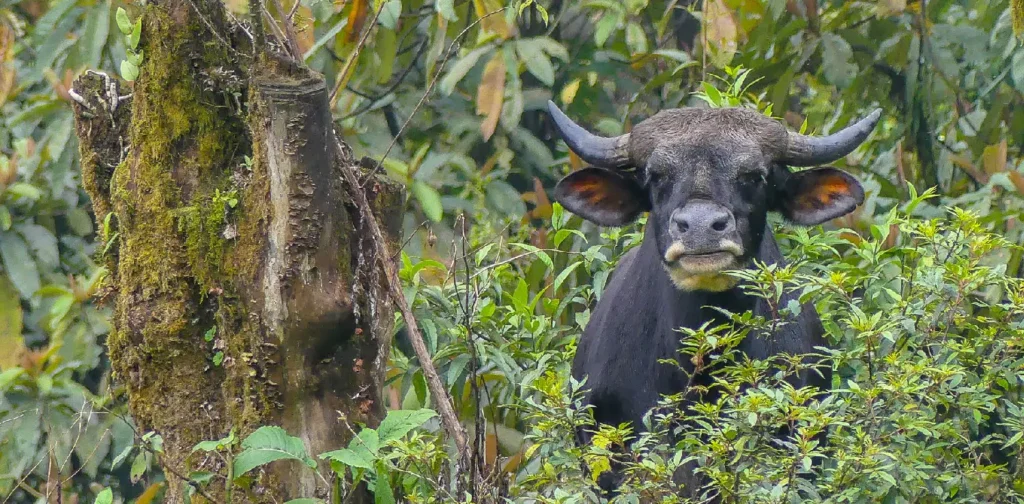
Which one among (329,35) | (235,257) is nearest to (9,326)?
(329,35)

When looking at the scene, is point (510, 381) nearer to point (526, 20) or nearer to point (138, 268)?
point (138, 268)

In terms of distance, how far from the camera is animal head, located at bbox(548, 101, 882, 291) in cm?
467

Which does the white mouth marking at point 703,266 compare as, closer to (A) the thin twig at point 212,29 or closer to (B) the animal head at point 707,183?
(B) the animal head at point 707,183

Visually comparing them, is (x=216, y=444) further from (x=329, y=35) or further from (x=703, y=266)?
(x=329, y=35)

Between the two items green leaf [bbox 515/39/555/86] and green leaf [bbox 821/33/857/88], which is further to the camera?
green leaf [bbox 821/33/857/88]

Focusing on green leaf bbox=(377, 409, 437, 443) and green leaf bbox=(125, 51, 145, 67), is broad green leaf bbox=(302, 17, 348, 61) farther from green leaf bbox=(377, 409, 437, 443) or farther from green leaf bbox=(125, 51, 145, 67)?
green leaf bbox=(377, 409, 437, 443)

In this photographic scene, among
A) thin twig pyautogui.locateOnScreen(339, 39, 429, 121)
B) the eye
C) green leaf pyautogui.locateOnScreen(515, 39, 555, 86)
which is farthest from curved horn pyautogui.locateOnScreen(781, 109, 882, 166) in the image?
thin twig pyautogui.locateOnScreen(339, 39, 429, 121)

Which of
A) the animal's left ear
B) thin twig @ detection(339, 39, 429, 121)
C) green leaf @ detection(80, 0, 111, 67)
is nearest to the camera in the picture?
the animal's left ear

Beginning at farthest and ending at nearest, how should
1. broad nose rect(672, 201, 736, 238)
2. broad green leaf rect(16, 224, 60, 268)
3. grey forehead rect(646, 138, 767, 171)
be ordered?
1. broad green leaf rect(16, 224, 60, 268)
2. grey forehead rect(646, 138, 767, 171)
3. broad nose rect(672, 201, 736, 238)

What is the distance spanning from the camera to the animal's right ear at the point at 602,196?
17.6 feet

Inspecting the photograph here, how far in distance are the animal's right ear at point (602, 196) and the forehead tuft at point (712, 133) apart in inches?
6.0

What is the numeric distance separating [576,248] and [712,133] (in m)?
1.84

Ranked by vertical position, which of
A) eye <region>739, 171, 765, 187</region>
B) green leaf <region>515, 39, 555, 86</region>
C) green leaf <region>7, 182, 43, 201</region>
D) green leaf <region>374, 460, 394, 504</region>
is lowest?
green leaf <region>7, 182, 43, 201</region>

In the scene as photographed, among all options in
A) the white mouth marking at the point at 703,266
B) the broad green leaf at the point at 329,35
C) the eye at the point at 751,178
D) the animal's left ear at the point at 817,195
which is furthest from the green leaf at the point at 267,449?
the broad green leaf at the point at 329,35
